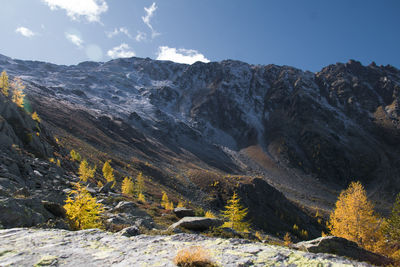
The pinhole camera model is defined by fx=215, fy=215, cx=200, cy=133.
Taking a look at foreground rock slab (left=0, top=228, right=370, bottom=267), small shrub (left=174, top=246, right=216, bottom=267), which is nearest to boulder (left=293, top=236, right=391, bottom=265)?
foreground rock slab (left=0, top=228, right=370, bottom=267)

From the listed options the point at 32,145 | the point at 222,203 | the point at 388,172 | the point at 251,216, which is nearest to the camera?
the point at 32,145

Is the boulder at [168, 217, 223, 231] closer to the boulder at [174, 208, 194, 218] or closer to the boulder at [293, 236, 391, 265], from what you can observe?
the boulder at [293, 236, 391, 265]

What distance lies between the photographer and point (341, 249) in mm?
13008

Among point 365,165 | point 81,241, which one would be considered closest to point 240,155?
point 365,165

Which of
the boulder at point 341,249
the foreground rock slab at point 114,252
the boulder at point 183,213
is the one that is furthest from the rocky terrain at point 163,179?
the boulder at point 341,249

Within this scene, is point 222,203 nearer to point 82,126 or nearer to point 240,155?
point 82,126

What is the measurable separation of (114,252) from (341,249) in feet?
42.5

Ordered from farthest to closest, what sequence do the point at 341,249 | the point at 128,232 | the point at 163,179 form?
the point at 163,179
the point at 341,249
the point at 128,232

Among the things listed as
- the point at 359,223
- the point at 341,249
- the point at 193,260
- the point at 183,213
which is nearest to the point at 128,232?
the point at 193,260

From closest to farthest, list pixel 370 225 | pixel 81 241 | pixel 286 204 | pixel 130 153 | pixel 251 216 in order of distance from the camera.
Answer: pixel 81 241 < pixel 370 225 < pixel 251 216 < pixel 286 204 < pixel 130 153

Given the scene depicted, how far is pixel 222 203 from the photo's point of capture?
261 ft

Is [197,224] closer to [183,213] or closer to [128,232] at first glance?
[128,232]

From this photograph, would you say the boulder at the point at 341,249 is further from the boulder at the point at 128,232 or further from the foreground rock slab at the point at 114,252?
the boulder at the point at 128,232

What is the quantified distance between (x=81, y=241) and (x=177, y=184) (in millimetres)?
75699
